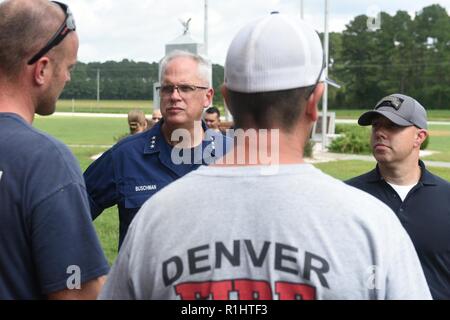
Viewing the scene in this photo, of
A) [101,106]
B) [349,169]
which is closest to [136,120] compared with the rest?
[349,169]

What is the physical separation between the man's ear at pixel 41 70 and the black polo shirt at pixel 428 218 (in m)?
2.56

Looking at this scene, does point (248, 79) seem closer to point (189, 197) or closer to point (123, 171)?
point (189, 197)

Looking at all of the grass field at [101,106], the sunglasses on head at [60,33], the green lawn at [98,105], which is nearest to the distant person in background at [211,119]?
the sunglasses on head at [60,33]

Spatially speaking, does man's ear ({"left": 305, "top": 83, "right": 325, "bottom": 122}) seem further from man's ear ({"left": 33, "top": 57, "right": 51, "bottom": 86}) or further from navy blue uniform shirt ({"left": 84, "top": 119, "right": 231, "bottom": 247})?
navy blue uniform shirt ({"left": 84, "top": 119, "right": 231, "bottom": 247})

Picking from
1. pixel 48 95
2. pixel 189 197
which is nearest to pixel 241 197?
pixel 189 197

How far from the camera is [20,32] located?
86.2 inches

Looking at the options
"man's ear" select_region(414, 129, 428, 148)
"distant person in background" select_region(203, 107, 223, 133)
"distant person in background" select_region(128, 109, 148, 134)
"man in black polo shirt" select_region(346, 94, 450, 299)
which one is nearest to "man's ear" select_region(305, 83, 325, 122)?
"man in black polo shirt" select_region(346, 94, 450, 299)

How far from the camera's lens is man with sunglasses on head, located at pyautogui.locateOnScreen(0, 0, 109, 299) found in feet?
6.62

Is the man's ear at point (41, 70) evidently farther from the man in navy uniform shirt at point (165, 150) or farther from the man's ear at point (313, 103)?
the man in navy uniform shirt at point (165, 150)

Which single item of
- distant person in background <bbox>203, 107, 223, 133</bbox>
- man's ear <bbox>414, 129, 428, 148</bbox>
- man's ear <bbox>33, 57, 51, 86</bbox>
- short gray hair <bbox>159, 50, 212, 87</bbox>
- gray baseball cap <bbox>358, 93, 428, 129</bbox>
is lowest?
distant person in background <bbox>203, 107, 223, 133</bbox>

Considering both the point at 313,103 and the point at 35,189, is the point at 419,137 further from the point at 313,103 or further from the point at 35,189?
the point at 35,189

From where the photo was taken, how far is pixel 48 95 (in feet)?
7.53

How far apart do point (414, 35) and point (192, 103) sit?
3639 inches

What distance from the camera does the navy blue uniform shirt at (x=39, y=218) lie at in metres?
2.01
